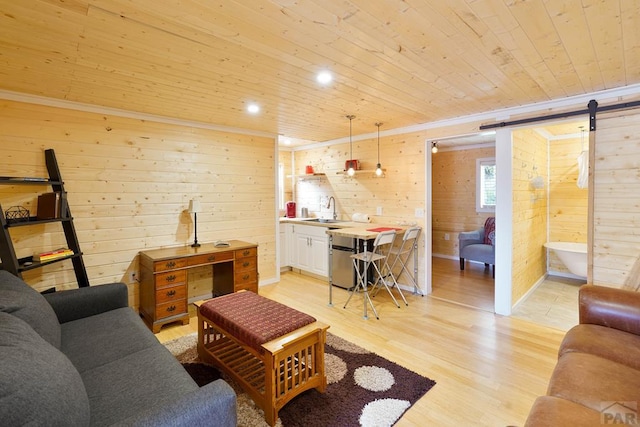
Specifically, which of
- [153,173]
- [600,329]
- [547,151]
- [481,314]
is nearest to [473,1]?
[600,329]

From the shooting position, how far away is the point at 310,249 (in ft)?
16.4

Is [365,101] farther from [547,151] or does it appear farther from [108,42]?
[547,151]

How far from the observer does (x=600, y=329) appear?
6.12 ft

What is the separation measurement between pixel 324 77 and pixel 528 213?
3.28 metres

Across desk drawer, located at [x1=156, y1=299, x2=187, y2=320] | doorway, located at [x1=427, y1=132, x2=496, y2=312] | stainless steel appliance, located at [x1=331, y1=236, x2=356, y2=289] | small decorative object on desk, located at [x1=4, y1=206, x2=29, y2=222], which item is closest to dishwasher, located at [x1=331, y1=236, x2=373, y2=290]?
stainless steel appliance, located at [x1=331, y1=236, x2=356, y2=289]

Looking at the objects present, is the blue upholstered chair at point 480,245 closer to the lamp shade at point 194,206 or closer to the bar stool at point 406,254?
the bar stool at point 406,254

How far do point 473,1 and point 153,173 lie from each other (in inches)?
136

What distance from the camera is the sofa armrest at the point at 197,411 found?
110cm

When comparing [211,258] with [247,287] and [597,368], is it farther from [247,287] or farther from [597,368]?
[597,368]

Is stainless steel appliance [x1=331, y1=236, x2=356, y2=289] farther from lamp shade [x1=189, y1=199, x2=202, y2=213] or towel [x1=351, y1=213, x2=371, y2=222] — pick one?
lamp shade [x1=189, y1=199, x2=202, y2=213]

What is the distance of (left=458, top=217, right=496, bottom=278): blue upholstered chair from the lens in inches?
199

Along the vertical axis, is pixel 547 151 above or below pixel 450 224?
above

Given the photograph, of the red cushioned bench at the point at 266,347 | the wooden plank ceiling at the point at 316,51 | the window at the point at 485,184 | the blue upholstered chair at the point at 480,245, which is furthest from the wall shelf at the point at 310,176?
the red cushioned bench at the point at 266,347

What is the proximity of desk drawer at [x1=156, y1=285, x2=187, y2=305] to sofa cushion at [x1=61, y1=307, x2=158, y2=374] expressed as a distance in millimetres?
741
